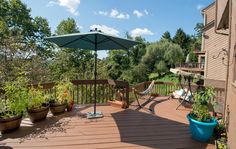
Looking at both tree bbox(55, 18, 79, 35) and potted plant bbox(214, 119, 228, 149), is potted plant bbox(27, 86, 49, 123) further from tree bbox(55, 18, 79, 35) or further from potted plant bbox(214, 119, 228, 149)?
tree bbox(55, 18, 79, 35)

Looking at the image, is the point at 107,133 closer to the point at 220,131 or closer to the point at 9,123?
the point at 9,123

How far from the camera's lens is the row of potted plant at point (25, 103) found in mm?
3297

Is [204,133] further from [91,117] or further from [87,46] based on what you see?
[87,46]

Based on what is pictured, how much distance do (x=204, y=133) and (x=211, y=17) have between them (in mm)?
13538

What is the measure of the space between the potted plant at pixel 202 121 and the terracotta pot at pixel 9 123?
325 centimetres

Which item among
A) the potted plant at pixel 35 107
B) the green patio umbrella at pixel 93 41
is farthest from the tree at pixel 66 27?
the potted plant at pixel 35 107

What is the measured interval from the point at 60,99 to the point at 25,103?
3.49 ft

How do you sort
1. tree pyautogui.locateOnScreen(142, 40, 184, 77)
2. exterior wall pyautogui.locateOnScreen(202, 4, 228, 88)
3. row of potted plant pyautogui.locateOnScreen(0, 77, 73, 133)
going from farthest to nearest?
tree pyautogui.locateOnScreen(142, 40, 184, 77)
exterior wall pyautogui.locateOnScreen(202, 4, 228, 88)
row of potted plant pyautogui.locateOnScreen(0, 77, 73, 133)

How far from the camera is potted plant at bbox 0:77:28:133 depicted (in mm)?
3211

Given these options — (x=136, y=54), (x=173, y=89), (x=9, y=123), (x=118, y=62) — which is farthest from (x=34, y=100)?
(x=136, y=54)

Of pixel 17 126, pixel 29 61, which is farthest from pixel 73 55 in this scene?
pixel 17 126

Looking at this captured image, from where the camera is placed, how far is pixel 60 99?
4555 millimetres

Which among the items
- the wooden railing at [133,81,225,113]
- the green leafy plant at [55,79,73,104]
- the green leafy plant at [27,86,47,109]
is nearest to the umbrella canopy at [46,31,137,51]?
the green leafy plant at [55,79,73,104]

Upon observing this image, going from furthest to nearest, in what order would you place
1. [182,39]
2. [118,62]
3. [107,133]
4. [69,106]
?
1. [182,39]
2. [118,62]
3. [69,106]
4. [107,133]
